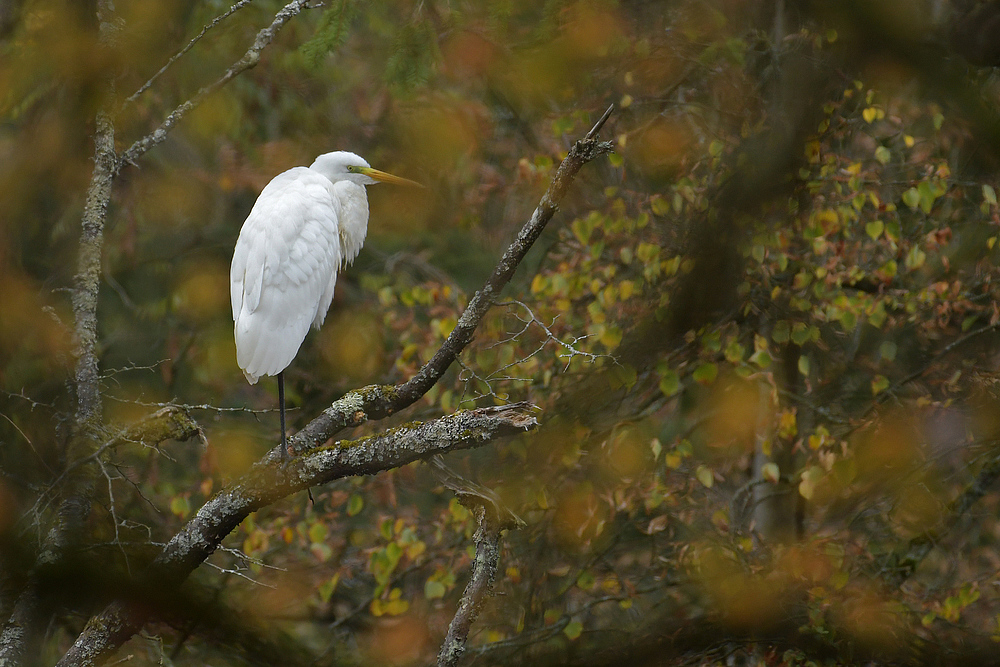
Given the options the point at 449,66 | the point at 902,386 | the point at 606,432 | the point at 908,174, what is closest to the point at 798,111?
the point at 606,432

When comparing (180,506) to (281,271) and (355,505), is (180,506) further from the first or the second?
(281,271)

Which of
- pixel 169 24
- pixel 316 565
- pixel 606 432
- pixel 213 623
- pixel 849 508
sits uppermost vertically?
pixel 169 24

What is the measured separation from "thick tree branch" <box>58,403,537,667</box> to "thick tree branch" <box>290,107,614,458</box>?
0.73 ft

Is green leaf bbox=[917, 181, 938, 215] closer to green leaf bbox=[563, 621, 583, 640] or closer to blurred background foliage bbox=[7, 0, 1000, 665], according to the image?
blurred background foliage bbox=[7, 0, 1000, 665]

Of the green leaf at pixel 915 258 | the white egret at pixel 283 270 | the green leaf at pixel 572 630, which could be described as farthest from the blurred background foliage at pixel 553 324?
the white egret at pixel 283 270

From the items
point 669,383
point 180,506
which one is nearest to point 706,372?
point 669,383

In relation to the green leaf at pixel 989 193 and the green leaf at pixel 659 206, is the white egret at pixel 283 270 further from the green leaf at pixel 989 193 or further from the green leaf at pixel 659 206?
the green leaf at pixel 989 193

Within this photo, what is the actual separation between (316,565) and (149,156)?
98.7 inches

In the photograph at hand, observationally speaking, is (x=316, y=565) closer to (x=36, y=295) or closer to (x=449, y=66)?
(x=36, y=295)

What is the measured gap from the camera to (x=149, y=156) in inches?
197

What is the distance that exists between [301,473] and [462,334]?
1.84 ft

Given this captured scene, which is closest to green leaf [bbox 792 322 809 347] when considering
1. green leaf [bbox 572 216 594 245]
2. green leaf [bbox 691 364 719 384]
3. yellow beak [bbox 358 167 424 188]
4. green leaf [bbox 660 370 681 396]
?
green leaf [bbox 691 364 719 384]

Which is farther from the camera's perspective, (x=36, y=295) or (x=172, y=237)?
(x=172, y=237)

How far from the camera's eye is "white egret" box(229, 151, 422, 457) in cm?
300
